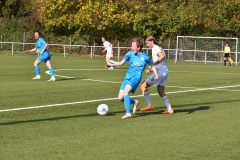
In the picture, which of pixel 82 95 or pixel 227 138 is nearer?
pixel 227 138

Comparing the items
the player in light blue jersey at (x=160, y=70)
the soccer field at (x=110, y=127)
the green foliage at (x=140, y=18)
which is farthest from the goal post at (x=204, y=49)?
the player in light blue jersey at (x=160, y=70)

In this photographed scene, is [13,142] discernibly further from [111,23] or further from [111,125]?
[111,23]

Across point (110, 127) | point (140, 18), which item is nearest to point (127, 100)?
point (110, 127)

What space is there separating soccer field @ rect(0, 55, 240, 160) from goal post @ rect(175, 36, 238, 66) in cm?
2976

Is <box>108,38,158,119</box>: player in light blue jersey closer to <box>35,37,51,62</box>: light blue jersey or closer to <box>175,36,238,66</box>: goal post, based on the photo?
<box>35,37,51,62</box>: light blue jersey

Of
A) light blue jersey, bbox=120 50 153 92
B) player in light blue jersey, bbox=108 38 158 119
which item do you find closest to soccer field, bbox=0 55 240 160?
player in light blue jersey, bbox=108 38 158 119

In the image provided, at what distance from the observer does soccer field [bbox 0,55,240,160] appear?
28.8 ft

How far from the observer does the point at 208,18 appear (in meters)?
56.1

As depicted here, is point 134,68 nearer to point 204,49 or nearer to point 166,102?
point 166,102

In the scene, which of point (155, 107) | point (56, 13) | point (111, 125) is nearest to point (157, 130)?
point (111, 125)

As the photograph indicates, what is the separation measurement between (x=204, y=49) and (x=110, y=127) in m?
39.6

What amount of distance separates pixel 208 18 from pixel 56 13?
15746 millimetres

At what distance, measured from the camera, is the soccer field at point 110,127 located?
8.77 metres

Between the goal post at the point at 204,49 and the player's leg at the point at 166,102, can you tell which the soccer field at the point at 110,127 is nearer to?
the player's leg at the point at 166,102
